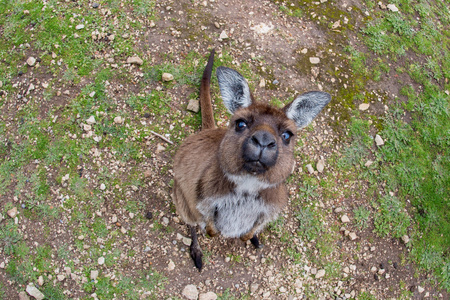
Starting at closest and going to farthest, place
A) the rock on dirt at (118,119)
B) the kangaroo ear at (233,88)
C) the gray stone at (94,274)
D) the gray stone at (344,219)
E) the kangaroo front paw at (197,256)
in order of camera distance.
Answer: the kangaroo ear at (233,88) < the gray stone at (94,274) < the kangaroo front paw at (197,256) < the gray stone at (344,219) < the rock on dirt at (118,119)

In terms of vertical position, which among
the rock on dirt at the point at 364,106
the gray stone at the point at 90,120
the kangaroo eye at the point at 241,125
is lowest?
the gray stone at the point at 90,120

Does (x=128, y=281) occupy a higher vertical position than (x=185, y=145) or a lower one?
lower

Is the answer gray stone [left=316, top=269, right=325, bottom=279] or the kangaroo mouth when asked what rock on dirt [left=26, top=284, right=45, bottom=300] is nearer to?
the kangaroo mouth

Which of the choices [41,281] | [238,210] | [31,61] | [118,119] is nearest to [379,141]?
[238,210]

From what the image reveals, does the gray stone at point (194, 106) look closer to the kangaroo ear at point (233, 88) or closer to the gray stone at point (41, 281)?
the kangaroo ear at point (233, 88)

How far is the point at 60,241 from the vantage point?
13.7ft

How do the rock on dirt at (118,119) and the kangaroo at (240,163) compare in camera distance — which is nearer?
the kangaroo at (240,163)

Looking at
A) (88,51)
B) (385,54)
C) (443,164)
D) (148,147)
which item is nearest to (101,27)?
(88,51)

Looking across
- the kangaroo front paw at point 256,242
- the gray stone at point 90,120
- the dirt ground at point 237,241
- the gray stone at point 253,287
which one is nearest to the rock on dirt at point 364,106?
the dirt ground at point 237,241

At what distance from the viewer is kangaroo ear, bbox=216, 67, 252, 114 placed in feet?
10.8

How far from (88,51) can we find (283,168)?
3816 millimetres

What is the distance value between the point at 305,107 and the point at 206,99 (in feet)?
5.44

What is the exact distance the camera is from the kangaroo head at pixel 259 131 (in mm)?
2826

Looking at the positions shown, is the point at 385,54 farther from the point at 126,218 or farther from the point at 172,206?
the point at 126,218
